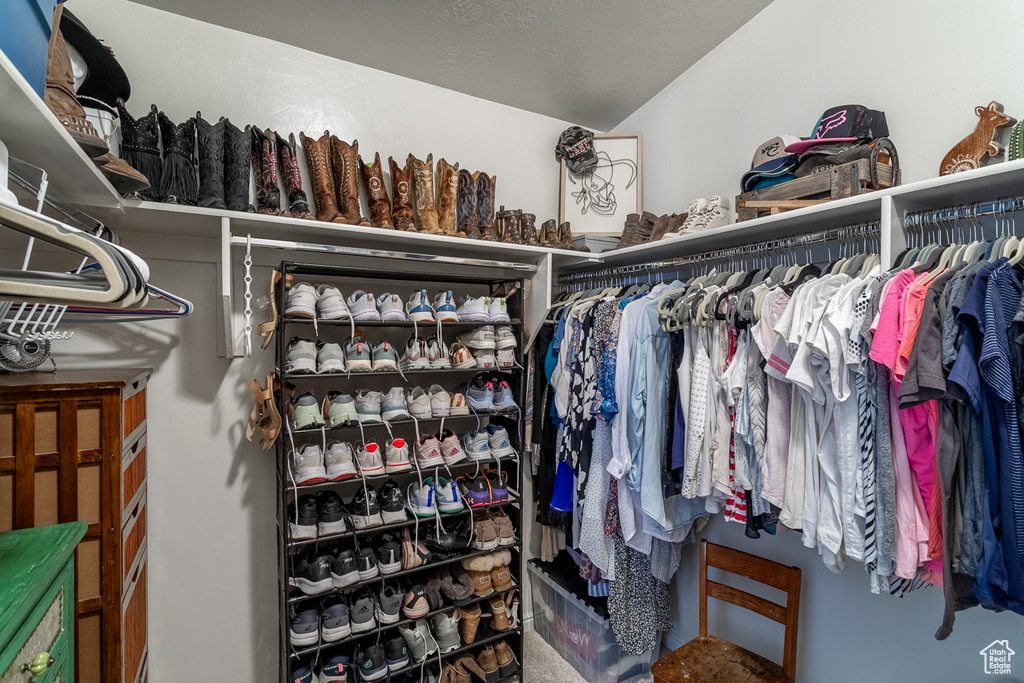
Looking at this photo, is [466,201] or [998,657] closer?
[998,657]

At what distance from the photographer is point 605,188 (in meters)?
2.42

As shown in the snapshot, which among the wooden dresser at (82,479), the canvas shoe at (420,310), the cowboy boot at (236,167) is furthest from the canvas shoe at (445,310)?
the wooden dresser at (82,479)

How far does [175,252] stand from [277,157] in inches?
20.5

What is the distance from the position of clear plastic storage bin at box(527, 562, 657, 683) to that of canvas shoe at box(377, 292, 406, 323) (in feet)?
4.83

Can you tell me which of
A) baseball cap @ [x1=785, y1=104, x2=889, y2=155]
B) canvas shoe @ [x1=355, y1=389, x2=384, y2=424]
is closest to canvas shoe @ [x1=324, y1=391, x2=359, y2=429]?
canvas shoe @ [x1=355, y1=389, x2=384, y2=424]

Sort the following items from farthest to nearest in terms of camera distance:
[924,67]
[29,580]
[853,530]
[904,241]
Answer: [924,67] → [904,241] → [853,530] → [29,580]

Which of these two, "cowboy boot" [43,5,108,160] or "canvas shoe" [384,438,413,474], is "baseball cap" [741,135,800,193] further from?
"cowboy boot" [43,5,108,160]

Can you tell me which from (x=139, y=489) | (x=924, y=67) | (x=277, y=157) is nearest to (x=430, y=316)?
(x=277, y=157)

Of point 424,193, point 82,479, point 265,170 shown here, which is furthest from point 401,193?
point 82,479

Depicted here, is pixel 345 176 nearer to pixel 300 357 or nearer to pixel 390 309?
pixel 390 309

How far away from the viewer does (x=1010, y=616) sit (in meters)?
1.19

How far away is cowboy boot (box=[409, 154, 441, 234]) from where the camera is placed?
1.92m

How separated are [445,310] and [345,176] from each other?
2.17 feet

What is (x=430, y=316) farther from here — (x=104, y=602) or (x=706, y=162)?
(x=706, y=162)
